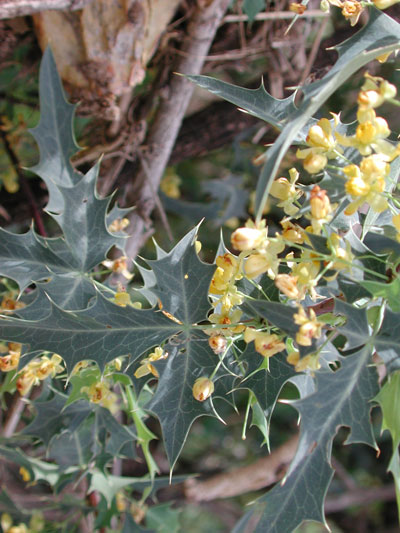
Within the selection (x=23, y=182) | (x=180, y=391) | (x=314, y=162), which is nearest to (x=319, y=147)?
(x=314, y=162)

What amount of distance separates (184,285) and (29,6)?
0.69 m

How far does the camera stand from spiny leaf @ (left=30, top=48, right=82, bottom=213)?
3.56 ft

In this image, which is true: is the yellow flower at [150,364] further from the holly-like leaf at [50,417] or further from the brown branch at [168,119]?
the brown branch at [168,119]

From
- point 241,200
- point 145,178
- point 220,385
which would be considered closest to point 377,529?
point 241,200

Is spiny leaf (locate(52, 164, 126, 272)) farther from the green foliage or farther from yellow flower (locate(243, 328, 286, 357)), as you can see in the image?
yellow flower (locate(243, 328, 286, 357))

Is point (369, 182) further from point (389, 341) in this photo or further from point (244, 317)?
point (244, 317)

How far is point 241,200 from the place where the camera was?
1.82 metres

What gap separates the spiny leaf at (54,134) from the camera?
3.56 ft

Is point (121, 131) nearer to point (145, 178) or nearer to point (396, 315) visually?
point (145, 178)

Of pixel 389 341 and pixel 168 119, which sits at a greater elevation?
pixel 389 341

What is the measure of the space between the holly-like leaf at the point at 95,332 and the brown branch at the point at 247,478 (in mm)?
1140

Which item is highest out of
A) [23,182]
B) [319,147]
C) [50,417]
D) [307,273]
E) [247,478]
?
[319,147]

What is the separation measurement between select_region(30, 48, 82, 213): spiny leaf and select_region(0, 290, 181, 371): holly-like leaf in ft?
1.31

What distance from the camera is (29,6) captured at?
3.54 feet
